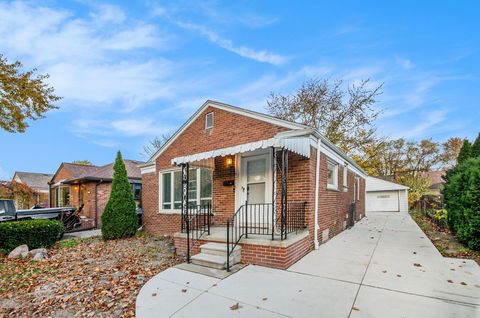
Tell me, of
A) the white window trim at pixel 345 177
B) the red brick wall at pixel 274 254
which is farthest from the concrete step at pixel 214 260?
the white window trim at pixel 345 177

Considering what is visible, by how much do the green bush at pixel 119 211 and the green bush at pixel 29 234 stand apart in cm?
165

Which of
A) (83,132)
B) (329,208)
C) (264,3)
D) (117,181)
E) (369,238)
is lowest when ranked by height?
(369,238)

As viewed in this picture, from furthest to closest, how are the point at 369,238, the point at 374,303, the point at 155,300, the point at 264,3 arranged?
the point at 264,3 < the point at 369,238 < the point at 155,300 < the point at 374,303

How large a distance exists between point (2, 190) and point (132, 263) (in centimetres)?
2203

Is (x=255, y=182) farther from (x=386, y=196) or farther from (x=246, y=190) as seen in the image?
(x=386, y=196)

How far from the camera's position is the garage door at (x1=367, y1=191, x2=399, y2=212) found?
22.7m

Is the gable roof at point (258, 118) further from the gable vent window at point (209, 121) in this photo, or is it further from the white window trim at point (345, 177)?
the white window trim at point (345, 177)

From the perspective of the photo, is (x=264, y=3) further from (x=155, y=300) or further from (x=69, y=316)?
(x=69, y=316)

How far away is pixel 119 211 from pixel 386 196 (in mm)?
22715

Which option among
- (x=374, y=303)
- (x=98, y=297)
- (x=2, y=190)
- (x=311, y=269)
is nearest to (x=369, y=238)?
(x=311, y=269)

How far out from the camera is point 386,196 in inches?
907

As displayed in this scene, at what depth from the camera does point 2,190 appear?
67.0 ft

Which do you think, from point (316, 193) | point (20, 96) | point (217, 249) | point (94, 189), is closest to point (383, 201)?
point (316, 193)

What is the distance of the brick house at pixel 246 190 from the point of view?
5656mm
